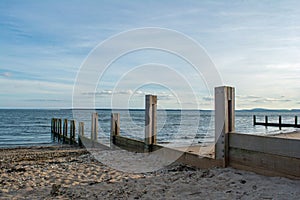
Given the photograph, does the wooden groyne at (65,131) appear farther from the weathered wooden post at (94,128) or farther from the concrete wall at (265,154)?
the concrete wall at (265,154)

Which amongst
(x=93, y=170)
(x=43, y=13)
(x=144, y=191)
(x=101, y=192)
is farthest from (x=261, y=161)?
(x=43, y=13)

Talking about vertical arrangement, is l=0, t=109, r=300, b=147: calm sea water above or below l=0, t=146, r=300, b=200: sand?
below

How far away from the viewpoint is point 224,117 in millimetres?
Answer: 5121

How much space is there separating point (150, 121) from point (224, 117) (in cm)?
306

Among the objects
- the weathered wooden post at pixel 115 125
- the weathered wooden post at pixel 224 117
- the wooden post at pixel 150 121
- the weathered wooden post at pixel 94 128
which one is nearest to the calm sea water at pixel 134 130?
the weathered wooden post at pixel 94 128

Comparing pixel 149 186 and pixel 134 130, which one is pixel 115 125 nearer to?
pixel 149 186

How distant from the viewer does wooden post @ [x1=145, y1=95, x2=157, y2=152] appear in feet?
25.7

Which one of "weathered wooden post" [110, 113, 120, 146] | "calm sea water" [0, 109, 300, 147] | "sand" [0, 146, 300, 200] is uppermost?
"weathered wooden post" [110, 113, 120, 146]

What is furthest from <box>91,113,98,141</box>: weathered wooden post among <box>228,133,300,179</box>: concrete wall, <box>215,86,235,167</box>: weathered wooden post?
<box>228,133,300,179</box>: concrete wall

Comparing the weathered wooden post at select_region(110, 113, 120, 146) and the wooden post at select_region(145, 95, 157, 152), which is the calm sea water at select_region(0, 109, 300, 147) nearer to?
the weathered wooden post at select_region(110, 113, 120, 146)

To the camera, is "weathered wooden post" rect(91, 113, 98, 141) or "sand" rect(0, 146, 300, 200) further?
"weathered wooden post" rect(91, 113, 98, 141)

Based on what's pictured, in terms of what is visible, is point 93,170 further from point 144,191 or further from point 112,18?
point 112,18

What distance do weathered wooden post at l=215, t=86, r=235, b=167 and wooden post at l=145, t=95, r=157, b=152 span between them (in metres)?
2.80

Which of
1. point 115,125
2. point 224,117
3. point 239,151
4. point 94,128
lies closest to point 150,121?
point 224,117
